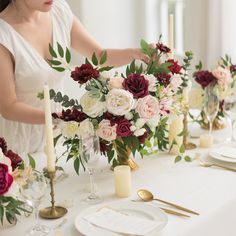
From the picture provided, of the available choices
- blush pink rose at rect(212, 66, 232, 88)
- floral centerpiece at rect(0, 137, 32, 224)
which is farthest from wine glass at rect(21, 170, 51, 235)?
blush pink rose at rect(212, 66, 232, 88)

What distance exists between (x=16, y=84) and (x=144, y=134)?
81 centimetres

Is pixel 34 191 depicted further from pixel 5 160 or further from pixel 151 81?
pixel 151 81

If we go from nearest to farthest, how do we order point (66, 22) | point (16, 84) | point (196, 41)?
point (16, 84), point (66, 22), point (196, 41)

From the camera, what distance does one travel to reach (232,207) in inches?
57.7

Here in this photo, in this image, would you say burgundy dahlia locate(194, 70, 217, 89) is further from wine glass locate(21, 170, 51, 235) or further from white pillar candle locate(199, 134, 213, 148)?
wine glass locate(21, 170, 51, 235)

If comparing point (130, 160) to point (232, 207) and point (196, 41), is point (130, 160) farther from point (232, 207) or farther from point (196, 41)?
point (196, 41)

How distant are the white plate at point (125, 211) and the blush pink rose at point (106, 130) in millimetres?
218

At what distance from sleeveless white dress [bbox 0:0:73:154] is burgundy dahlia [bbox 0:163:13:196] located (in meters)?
0.88

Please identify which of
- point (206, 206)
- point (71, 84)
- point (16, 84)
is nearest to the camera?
point (206, 206)

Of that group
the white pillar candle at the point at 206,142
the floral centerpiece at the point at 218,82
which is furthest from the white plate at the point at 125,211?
the floral centerpiece at the point at 218,82

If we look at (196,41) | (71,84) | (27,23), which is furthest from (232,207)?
(196,41)

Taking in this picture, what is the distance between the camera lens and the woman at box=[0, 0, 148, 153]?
2.00m

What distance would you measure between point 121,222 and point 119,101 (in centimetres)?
39

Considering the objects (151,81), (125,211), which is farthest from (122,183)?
(151,81)
